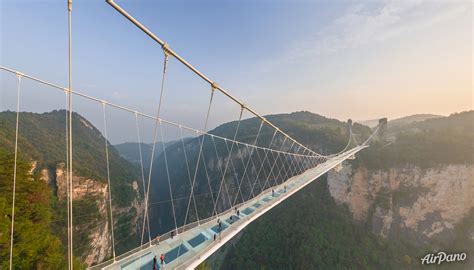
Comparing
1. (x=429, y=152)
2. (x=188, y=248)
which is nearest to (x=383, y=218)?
(x=429, y=152)

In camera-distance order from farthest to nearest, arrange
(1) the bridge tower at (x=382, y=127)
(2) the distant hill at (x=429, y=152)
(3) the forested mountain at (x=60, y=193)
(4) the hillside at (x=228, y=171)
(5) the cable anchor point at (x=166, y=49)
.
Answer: (1) the bridge tower at (x=382, y=127), (4) the hillside at (x=228, y=171), (2) the distant hill at (x=429, y=152), (3) the forested mountain at (x=60, y=193), (5) the cable anchor point at (x=166, y=49)

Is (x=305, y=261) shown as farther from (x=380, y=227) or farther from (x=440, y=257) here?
(x=440, y=257)

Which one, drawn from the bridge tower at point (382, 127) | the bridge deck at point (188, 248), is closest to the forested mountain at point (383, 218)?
the bridge tower at point (382, 127)

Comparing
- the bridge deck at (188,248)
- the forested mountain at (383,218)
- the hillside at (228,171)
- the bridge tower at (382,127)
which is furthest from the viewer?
the bridge tower at (382,127)

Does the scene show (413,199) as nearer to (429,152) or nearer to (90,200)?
(429,152)

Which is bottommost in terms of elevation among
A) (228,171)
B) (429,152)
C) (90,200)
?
(228,171)

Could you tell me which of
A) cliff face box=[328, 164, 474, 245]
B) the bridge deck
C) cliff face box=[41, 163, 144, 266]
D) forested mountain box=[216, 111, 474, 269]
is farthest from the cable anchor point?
cliff face box=[328, 164, 474, 245]

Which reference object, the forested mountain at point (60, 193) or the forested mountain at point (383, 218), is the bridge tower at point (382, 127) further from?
the forested mountain at point (60, 193)

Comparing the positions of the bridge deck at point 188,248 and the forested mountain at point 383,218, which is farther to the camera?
the forested mountain at point 383,218
